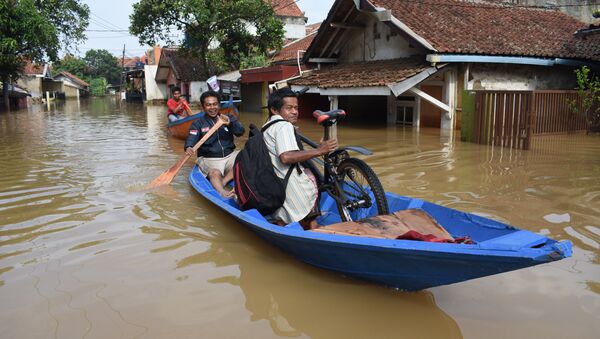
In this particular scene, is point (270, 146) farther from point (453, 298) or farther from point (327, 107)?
point (327, 107)

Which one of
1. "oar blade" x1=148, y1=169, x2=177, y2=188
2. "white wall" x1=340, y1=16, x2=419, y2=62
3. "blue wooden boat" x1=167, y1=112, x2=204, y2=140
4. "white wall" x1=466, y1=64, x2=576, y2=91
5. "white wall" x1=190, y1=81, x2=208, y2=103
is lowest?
"oar blade" x1=148, y1=169, x2=177, y2=188

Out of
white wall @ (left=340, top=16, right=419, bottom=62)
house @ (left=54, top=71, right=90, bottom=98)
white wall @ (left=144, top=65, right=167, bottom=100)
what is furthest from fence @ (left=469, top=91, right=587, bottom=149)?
house @ (left=54, top=71, right=90, bottom=98)

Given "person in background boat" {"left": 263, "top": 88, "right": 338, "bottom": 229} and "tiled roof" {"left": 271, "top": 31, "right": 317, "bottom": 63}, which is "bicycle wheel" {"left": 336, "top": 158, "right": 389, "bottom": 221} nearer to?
"person in background boat" {"left": 263, "top": 88, "right": 338, "bottom": 229}

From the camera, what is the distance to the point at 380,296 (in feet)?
11.4

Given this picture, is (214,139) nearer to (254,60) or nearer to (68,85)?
(254,60)

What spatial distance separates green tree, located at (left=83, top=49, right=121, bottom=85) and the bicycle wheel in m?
85.6

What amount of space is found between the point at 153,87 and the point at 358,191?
126 ft

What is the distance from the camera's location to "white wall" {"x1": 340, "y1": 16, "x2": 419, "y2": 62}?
573 inches

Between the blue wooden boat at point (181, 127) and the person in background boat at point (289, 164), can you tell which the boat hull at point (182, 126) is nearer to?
the blue wooden boat at point (181, 127)

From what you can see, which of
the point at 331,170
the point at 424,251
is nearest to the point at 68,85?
the point at 331,170

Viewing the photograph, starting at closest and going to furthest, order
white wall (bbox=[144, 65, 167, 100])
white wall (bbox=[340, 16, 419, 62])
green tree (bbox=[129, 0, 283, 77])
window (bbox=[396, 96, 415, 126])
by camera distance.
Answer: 1. white wall (bbox=[340, 16, 419, 62])
2. window (bbox=[396, 96, 415, 126])
3. green tree (bbox=[129, 0, 283, 77])
4. white wall (bbox=[144, 65, 167, 100])

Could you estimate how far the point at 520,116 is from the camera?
9.89 m

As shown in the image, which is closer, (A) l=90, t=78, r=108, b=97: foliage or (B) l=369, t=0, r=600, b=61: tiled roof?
(B) l=369, t=0, r=600, b=61: tiled roof

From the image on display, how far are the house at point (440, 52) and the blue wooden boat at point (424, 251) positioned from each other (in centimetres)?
850
